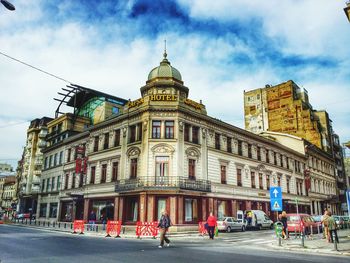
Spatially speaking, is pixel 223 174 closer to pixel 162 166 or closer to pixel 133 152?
pixel 162 166

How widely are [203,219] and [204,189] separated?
9.19 ft

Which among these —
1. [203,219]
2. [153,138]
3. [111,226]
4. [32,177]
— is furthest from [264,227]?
[32,177]

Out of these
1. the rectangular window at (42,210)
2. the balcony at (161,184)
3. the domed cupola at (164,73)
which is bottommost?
the rectangular window at (42,210)

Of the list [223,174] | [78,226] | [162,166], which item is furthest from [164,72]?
[78,226]

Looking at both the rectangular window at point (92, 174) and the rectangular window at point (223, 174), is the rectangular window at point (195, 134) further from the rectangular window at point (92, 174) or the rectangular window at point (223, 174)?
the rectangular window at point (92, 174)

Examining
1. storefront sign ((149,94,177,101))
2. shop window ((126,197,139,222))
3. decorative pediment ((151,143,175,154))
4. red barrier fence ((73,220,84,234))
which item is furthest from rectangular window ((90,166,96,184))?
storefront sign ((149,94,177,101))

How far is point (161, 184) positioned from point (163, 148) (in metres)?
3.39

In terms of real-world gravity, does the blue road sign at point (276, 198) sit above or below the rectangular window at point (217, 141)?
below

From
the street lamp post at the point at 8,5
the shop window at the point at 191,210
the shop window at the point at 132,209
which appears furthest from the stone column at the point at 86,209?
the street lamp post at the point at 8,5

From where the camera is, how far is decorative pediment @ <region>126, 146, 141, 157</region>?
28.9 meters

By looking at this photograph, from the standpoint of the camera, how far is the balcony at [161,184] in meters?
26.5

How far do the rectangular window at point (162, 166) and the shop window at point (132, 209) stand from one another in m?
3.57

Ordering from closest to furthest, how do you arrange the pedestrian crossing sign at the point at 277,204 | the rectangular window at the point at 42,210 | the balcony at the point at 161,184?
the pedestrian crossing sign at the point at 277,204 → the balcony at the point at 161,184 → the rectangular window at the point at 42,210

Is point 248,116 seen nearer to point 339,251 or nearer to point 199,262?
point 339,251
